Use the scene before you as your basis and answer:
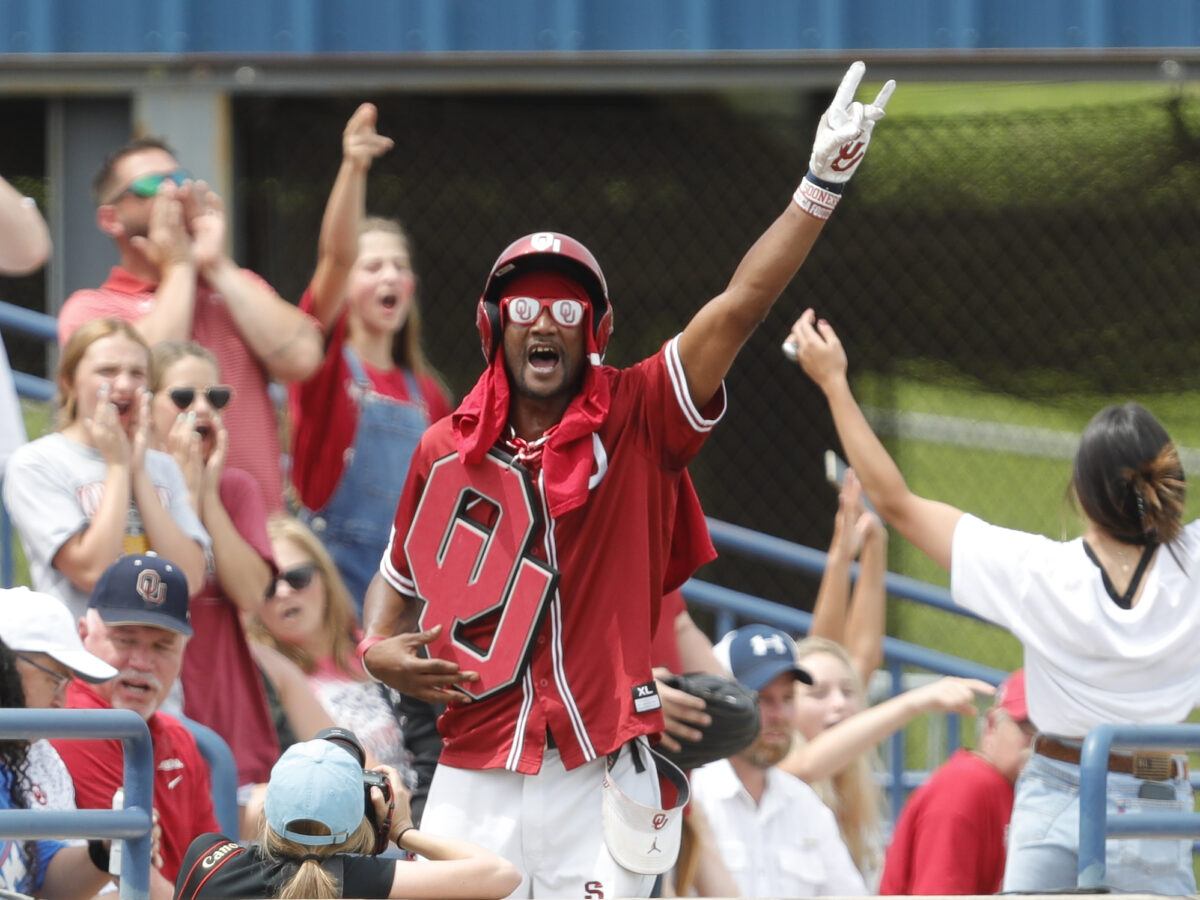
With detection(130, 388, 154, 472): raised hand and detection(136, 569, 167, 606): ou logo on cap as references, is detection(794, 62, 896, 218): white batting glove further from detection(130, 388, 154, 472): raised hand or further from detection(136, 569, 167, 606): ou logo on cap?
detection(130, 388, 154, 472): raised hand

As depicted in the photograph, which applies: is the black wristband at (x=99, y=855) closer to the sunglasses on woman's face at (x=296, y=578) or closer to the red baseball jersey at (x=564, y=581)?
the red baseball jersey at (x=564, y=581)

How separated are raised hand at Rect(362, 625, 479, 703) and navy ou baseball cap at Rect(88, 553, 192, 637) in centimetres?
75

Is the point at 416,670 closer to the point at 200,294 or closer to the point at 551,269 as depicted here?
the point at 551,269

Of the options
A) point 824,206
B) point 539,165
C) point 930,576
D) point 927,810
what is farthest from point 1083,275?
point 930,576

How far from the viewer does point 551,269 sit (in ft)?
11.9

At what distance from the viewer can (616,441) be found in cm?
351

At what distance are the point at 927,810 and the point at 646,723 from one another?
1.55m

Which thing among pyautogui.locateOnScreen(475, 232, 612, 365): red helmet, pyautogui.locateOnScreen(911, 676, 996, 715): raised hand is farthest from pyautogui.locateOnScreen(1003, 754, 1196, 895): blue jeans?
pyautogui.locateOnScreen(475, 232, 612, 365): red helmet

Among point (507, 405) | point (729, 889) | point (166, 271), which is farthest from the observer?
point (166, 271)

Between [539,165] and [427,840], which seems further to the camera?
[539,165]

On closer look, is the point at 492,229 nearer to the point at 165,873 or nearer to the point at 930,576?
the point at 165,873

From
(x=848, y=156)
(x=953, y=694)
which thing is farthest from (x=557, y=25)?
(x=848, y=156)

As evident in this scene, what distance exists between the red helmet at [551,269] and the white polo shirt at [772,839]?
1667 millimetres

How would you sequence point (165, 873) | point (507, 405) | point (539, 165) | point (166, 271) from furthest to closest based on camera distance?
point (539, 165) < point (166, 271) < point (165, 873) < point (507, 405)
